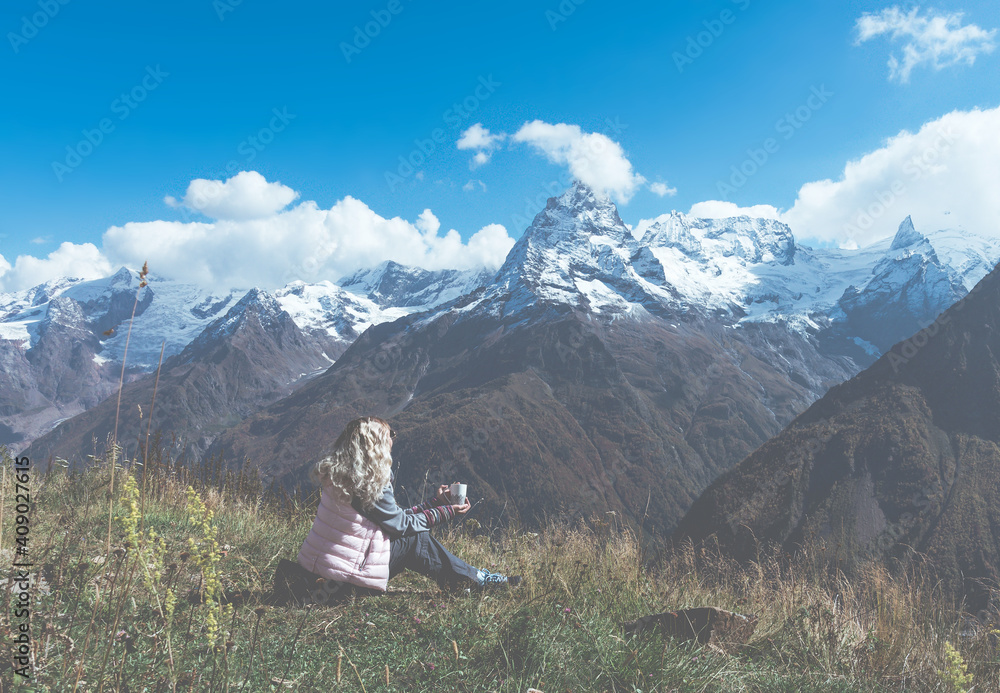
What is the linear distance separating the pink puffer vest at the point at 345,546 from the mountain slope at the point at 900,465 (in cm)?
6905

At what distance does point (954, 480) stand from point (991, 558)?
20.3 m

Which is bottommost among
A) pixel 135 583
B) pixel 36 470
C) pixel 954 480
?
pixel 954 480

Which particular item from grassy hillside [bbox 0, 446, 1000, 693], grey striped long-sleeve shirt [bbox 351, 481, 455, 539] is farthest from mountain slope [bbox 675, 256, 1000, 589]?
grey striped long-sleeve shirt [bbox 351, 481, 455, 539]

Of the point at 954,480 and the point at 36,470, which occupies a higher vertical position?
the point at 36,470

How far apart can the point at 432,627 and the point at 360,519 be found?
120 centimetres

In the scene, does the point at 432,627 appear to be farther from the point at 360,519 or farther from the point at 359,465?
the point at 359,465

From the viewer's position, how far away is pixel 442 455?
511 feet

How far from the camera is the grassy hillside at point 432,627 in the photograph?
10.2 feet

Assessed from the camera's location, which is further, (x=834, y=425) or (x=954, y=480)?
(x=834, y=425)

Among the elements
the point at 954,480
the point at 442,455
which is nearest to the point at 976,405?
the point at 954,480

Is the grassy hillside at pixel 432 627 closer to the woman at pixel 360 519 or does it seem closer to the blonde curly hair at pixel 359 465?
the woman at pixel 360 519

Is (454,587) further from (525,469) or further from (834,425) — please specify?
(525,469)

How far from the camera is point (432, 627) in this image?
4.35m

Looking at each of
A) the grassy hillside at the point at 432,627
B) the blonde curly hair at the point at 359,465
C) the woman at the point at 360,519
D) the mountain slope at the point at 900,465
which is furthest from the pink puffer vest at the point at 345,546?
the mountain slope at the point at 900,465
